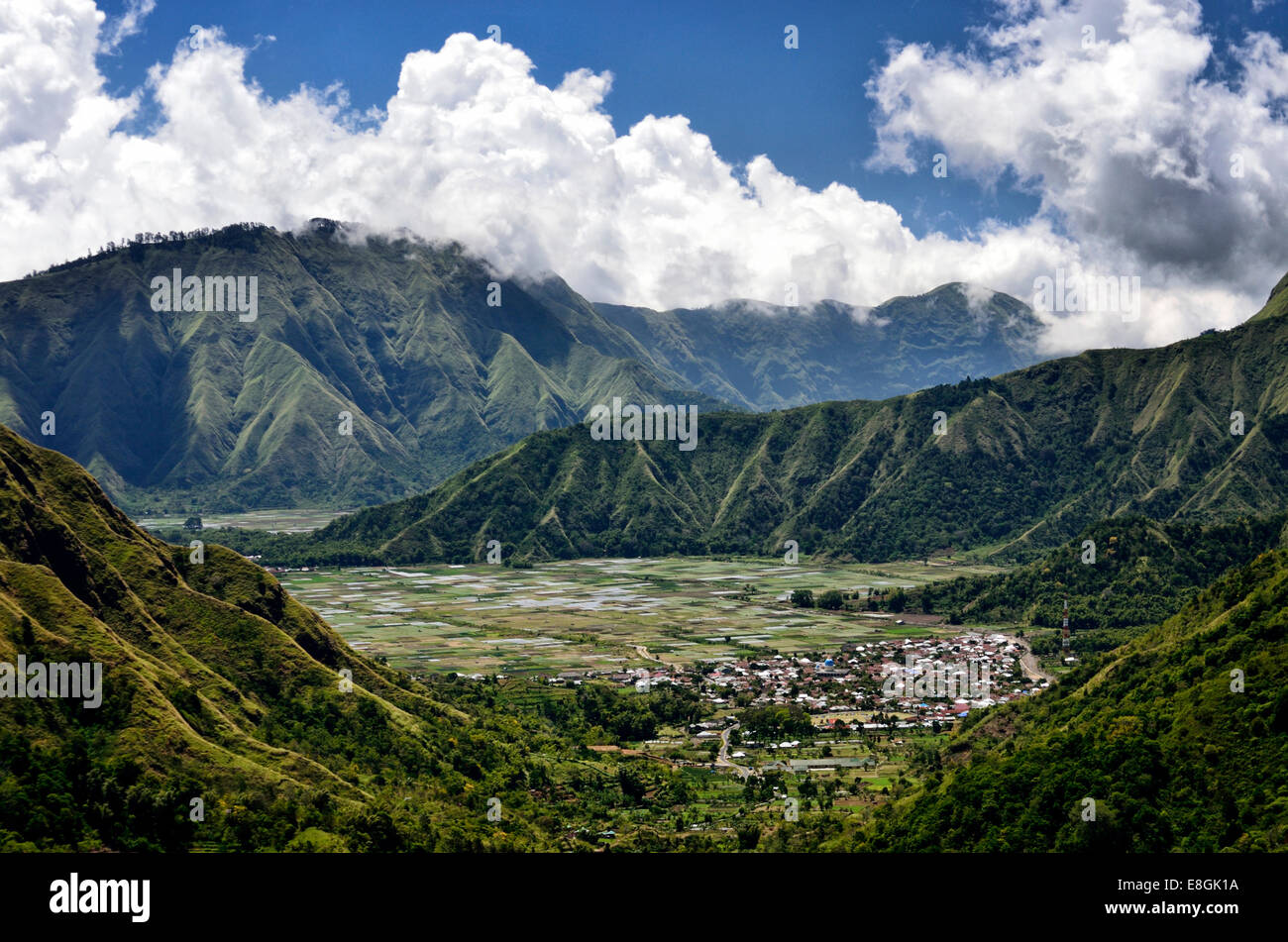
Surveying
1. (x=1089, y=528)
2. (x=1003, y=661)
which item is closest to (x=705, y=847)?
(x=1003, y=661)

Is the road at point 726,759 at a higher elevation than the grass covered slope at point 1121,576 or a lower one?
lower

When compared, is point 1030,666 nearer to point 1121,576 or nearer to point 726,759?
point 1121,576

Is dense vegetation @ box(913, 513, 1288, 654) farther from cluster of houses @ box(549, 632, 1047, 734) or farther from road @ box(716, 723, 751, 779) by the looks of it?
road @ box(716, 723, 751, 779)

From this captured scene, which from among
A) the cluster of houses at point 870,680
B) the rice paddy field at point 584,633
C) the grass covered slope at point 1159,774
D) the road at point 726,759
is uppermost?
the grass covered slope at point 1159,774

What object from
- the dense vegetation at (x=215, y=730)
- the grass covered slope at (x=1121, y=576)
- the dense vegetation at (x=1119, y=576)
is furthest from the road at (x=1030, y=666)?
the dense vegetation at (x=215, y=730)

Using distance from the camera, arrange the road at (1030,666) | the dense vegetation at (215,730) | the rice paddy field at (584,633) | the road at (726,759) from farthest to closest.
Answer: the rice paddy field at (584,633), the road at (1030,666), the road at (726,759), the dense vegetation at (215,730)

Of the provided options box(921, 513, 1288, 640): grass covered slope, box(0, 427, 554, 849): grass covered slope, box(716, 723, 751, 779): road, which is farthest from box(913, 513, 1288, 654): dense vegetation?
box(0, 427, 554, 849): grass covered slope

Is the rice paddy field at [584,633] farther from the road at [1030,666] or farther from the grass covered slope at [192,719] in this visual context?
the grass covered slope at [192,719]
